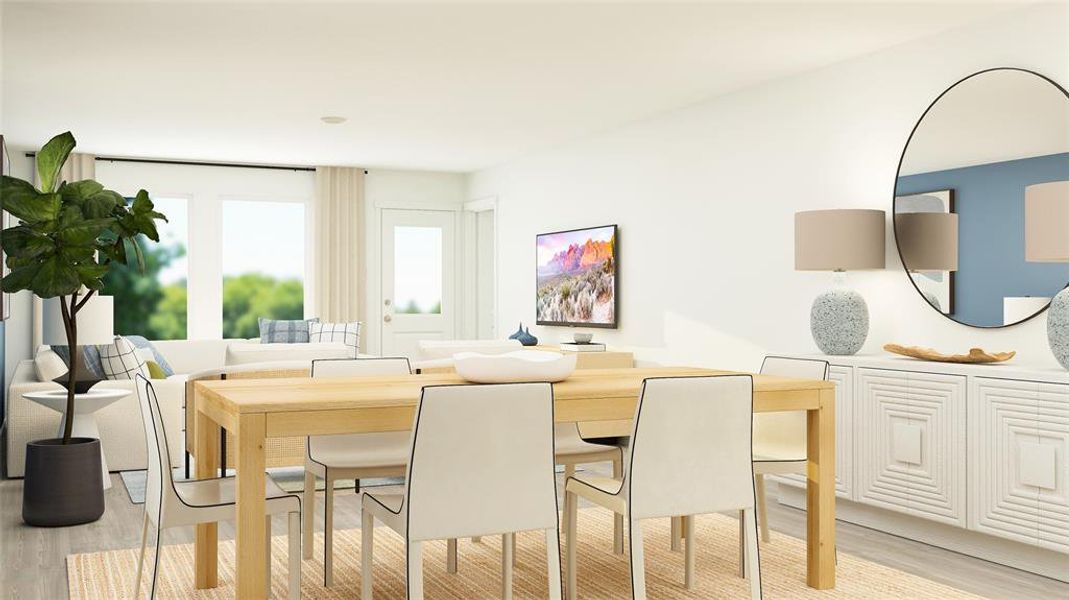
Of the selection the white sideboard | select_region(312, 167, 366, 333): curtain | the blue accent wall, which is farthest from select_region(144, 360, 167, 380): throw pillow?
the blue accent wall

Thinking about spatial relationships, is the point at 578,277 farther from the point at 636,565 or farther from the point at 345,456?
the point at 636,565

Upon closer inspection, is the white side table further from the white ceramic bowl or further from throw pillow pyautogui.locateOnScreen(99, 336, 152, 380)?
the white ceramic bowl

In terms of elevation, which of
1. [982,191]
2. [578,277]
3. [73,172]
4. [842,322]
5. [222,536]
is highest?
[73,172]

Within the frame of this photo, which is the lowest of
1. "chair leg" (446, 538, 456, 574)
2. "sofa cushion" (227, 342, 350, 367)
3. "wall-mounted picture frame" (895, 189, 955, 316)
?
"chair leg" (446, 538, 456, 574)

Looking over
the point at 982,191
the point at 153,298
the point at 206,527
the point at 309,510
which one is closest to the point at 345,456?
the point at 309,510

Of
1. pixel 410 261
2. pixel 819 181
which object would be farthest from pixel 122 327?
pixel 819 181

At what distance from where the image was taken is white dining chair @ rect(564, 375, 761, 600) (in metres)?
3.02

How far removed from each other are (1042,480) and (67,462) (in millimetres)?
4271

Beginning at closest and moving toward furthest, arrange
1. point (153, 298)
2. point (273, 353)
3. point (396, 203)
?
point (273, 353)
point (396, 203)
point (153, 298)

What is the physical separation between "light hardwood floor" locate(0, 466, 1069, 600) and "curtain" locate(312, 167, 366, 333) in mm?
4406

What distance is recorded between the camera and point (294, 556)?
3051 mm

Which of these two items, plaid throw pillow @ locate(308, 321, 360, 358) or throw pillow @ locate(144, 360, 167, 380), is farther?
plaid throw pillow @ locate(308, 321, 360, 358)

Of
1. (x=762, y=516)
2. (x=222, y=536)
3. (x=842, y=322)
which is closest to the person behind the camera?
(x=762, y=516)

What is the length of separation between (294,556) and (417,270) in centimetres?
714
